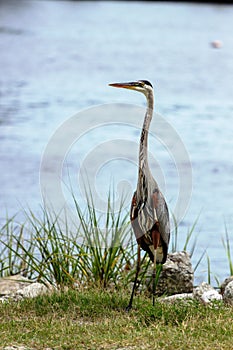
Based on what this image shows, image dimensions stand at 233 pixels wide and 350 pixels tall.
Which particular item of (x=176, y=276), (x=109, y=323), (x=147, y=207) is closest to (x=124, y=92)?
(x=176, y=276)

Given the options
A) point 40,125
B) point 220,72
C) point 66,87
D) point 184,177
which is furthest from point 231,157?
point 220,72

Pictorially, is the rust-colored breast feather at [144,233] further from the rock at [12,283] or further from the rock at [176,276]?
the rock at [12,283]

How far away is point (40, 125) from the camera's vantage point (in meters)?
16.7

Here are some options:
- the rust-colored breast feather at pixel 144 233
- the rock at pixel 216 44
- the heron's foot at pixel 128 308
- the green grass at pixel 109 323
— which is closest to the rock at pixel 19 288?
the green grass at pixel 109 323

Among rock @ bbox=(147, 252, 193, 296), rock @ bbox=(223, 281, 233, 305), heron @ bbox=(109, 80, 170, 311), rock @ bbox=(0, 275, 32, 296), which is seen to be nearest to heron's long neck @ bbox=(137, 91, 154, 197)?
heron @ bbox=(109, 80, 170, 311)

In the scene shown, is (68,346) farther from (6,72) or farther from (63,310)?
(6,72)

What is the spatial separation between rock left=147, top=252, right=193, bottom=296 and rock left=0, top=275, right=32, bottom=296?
116cm

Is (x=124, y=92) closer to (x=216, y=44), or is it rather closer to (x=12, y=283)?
(x=216, y=44)

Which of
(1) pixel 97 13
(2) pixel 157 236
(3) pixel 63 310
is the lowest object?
(1) pixel 97 13

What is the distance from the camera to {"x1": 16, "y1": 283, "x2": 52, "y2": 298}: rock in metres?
6.40

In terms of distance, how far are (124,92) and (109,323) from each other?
51.6 feet

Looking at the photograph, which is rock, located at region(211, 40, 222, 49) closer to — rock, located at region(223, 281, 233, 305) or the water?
the water

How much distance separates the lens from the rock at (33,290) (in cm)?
640

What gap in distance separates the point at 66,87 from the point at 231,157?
7.99 meters
